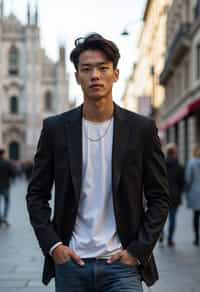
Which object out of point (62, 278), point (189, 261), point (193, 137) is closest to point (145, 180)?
point (62, 278)

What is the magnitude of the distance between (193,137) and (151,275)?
83.6ft

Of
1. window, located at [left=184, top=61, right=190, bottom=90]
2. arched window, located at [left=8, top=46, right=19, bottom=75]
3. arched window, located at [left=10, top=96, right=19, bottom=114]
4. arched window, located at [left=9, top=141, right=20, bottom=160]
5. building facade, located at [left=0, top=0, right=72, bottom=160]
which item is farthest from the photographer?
arched window, located at [left=10, top=96, right=19, bottom=114]

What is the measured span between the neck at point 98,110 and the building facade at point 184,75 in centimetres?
1942

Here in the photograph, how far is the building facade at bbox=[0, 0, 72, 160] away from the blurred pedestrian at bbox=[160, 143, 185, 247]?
2595 inches

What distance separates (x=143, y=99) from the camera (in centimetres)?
3272

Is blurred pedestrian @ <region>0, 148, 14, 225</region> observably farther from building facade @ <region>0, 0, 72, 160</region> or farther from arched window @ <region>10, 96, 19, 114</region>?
arched window @ <region>10, 96, 19, 114</region>

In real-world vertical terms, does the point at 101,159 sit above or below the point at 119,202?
above

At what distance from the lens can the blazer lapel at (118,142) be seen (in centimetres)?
315

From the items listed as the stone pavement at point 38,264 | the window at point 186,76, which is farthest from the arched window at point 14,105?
the stone pavement at point 38,264

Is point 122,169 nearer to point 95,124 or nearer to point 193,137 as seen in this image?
point 95,124

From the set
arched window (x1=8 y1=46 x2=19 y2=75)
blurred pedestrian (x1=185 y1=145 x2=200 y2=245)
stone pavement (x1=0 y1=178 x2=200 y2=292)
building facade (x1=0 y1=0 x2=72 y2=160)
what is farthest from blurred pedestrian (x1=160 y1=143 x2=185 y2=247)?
arched window (x1=8 y1=46 x2=19 y2=75)

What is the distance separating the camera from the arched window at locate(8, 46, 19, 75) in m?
78.4

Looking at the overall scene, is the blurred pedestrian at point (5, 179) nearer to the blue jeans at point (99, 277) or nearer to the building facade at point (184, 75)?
the building facade at point (184, 75)

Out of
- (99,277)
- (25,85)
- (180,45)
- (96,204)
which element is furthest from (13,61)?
(99,277)
